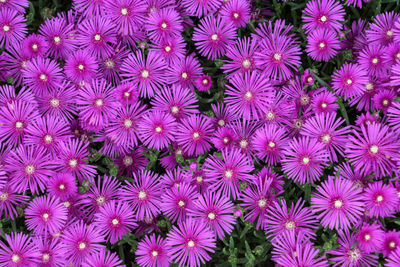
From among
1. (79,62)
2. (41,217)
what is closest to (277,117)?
(79,62)

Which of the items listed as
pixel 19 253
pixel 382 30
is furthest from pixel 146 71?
pixel 382 30

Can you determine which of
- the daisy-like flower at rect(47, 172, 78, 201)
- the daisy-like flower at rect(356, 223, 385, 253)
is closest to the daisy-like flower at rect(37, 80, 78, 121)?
the daisy-like flower at rect(47, 172, 78, 201)

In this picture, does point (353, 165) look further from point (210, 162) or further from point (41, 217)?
point (41, 217)

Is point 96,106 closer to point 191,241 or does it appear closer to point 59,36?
point 59,36

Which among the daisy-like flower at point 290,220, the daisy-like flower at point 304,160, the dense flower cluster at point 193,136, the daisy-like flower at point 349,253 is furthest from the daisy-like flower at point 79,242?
the daisy-like flower at point 349,253

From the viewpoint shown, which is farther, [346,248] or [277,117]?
[277,117]

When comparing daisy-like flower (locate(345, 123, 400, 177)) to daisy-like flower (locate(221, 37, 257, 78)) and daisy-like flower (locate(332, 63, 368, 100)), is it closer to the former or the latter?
daisy-like flower (locate(332, 63, 368, 100))
